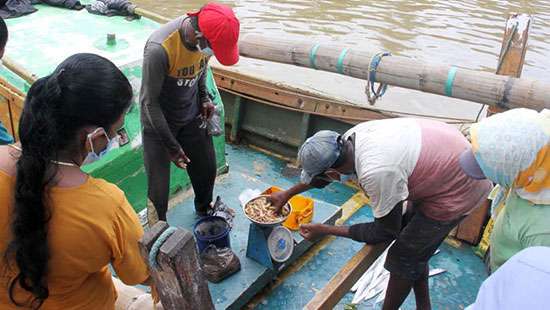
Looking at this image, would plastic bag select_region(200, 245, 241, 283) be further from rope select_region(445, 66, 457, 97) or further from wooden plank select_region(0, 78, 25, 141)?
rope select_region(445, 66, 457, 97)

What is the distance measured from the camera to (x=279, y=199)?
324 centimetres

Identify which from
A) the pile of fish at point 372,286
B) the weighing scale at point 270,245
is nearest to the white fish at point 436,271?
the pile of fish at point 372,286

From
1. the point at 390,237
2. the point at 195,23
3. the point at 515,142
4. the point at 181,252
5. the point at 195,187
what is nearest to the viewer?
the point at 181,252

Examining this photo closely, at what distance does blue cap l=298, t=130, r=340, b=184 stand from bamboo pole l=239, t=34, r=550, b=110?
1.59 m

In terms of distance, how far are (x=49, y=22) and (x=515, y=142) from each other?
16.1ft

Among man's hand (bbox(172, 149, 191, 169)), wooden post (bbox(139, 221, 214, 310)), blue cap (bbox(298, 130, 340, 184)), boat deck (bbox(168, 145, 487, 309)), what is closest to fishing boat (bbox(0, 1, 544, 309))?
boat deck (bbox(168, 145, 487, 309))

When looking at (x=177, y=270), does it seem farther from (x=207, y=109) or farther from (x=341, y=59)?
(x=341, y=59)

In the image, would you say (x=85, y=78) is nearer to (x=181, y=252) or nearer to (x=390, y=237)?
(x=181, y=252)

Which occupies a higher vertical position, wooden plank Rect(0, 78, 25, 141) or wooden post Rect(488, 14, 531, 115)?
wooden post Rect(488, 14, 531, 115)

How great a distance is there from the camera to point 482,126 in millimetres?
2092

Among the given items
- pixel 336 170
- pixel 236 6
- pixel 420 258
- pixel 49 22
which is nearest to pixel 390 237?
pixel 420 258

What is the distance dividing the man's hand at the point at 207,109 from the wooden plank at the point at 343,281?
1.47 meters

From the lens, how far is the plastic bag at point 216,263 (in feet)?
10.6

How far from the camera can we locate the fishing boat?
11.7 feet
